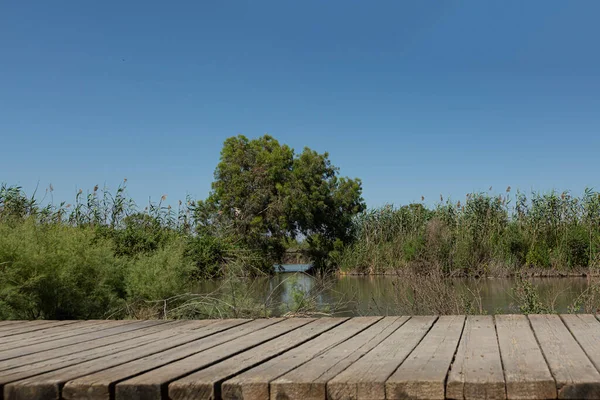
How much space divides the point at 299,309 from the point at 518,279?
9.89ft

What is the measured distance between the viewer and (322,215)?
79.5 ft

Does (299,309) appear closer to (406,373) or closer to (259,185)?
(406,373)

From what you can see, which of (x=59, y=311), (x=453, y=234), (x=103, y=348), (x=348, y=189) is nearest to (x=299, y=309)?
(x=59, y=311)

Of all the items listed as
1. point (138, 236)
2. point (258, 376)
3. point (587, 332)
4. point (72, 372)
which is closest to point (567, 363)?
point (587, 332)

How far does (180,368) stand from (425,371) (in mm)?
929

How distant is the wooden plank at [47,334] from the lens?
3234 mm

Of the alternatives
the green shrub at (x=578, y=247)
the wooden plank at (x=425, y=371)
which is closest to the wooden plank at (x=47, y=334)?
the wooden plank at (x=425, y=371)

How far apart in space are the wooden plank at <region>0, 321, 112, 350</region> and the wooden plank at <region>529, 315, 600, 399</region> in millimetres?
2593

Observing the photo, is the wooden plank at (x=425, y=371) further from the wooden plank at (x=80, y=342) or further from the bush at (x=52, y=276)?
the bush at (x=52, y=276)

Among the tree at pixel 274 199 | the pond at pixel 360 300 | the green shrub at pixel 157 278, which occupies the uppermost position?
the tree at pixel 274 199

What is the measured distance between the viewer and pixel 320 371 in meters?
2.10

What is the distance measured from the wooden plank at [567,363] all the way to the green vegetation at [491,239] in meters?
11.4

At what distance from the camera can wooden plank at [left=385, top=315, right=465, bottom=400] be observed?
6.14 feet

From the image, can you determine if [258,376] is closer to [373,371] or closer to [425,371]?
[373,371]
